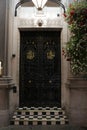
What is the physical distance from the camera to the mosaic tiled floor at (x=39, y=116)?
8.19m

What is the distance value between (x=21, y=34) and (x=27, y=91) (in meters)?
2.29

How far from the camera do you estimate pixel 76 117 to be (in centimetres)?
794

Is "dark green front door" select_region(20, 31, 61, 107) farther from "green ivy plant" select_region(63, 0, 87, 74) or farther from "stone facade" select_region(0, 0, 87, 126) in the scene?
"green ivy plant" select_region(63, 0, 87, 74)

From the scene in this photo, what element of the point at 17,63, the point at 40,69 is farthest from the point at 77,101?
the point at 17,63

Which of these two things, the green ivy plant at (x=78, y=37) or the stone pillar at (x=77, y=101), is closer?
the green ivy plant at (x=78, y=37)

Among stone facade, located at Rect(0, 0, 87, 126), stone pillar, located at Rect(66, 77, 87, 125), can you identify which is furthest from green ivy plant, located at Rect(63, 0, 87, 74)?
stone facade, located at Rect(0, 0, 87, 126)

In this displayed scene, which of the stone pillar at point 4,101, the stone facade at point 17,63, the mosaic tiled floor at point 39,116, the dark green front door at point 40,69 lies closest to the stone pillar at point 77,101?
the stone facade at point 17,63

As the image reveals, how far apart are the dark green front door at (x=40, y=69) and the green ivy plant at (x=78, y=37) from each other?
2946 millimetres

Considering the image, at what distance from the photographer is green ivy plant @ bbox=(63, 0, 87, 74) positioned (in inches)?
246

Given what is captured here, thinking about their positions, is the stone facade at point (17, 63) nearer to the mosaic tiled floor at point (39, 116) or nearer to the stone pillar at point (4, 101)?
the stone pillar at point (4, 101)

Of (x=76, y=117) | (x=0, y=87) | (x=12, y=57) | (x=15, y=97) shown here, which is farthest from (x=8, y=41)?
(x=76, y=117)

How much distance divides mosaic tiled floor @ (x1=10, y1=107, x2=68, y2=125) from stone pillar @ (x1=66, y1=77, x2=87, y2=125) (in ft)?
1.50

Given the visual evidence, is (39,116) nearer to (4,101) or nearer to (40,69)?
(4,101)

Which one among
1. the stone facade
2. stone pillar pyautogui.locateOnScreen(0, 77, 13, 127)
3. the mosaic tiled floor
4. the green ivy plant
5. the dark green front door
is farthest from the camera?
the dark green front door
